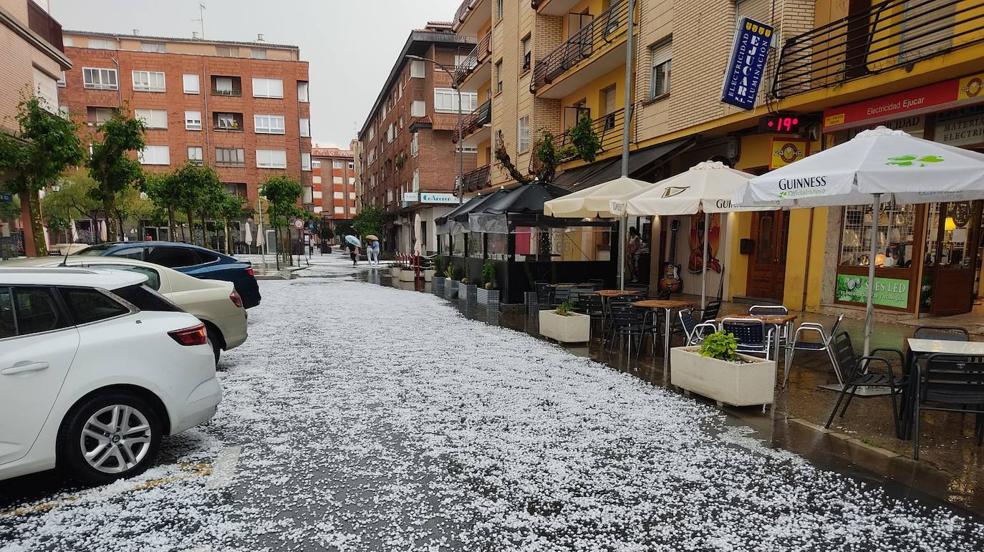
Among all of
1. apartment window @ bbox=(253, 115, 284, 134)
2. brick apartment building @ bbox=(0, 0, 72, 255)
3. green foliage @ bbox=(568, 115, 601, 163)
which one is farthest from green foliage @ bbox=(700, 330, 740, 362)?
apartment window @ bbox=(253, 115, 284, 134)

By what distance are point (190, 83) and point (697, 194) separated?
2051 inches

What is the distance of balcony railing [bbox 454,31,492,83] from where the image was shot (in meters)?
29.7

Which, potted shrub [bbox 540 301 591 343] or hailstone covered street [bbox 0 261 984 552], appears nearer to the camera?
hailstone covered street [bbox 0 261 984 552]

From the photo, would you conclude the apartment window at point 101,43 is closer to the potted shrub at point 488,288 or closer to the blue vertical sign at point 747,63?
the potted shrub at point 488,288

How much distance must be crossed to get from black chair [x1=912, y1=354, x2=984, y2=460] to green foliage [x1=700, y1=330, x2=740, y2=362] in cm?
171

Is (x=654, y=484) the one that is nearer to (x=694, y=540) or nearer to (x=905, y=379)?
(x=694, y=540)

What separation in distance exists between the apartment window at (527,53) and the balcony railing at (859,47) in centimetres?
1387

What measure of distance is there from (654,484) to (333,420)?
316 cm

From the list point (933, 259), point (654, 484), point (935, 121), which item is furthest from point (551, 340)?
point (935, 121)

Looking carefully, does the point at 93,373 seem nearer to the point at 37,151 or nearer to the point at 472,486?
the point at 472,486

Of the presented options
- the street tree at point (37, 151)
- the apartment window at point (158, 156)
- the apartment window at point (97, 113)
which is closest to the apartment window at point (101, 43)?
the apartment window at point (97, 113)

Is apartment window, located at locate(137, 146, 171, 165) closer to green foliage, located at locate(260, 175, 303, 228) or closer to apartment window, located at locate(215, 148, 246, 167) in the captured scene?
apartment window, located at locate(215, 148, 246, 167)

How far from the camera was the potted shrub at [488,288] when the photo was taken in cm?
1470

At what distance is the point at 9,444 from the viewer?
3488 mm
